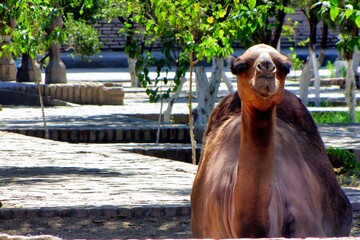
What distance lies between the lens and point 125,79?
117 ft

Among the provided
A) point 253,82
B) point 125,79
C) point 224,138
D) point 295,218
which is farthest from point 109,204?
point 125,79

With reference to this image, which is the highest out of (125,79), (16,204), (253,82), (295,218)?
(253,82)

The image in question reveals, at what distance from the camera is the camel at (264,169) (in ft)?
12.7

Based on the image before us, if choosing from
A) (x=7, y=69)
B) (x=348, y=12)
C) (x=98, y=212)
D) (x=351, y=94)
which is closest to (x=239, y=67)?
(x=348, y=12)

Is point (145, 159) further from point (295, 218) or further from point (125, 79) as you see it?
point (125, 79)

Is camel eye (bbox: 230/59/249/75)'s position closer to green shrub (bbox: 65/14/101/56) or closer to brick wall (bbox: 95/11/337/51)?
green shrub (bbox: 65/14/101/56)

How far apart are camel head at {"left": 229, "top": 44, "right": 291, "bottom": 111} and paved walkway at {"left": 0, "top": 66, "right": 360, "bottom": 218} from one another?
478 cm

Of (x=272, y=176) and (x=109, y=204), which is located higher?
(x=272, y=176)

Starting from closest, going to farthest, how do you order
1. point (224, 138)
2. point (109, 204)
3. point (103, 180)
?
point (224, 138), point (109, 204), point (103, 180)

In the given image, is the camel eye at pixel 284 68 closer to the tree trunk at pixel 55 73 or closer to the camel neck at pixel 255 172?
the camel neck at pixel 255 172

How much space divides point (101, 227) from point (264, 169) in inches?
173

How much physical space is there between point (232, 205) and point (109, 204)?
15.6 feet

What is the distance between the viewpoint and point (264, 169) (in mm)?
3975

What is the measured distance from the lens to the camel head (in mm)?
3719
